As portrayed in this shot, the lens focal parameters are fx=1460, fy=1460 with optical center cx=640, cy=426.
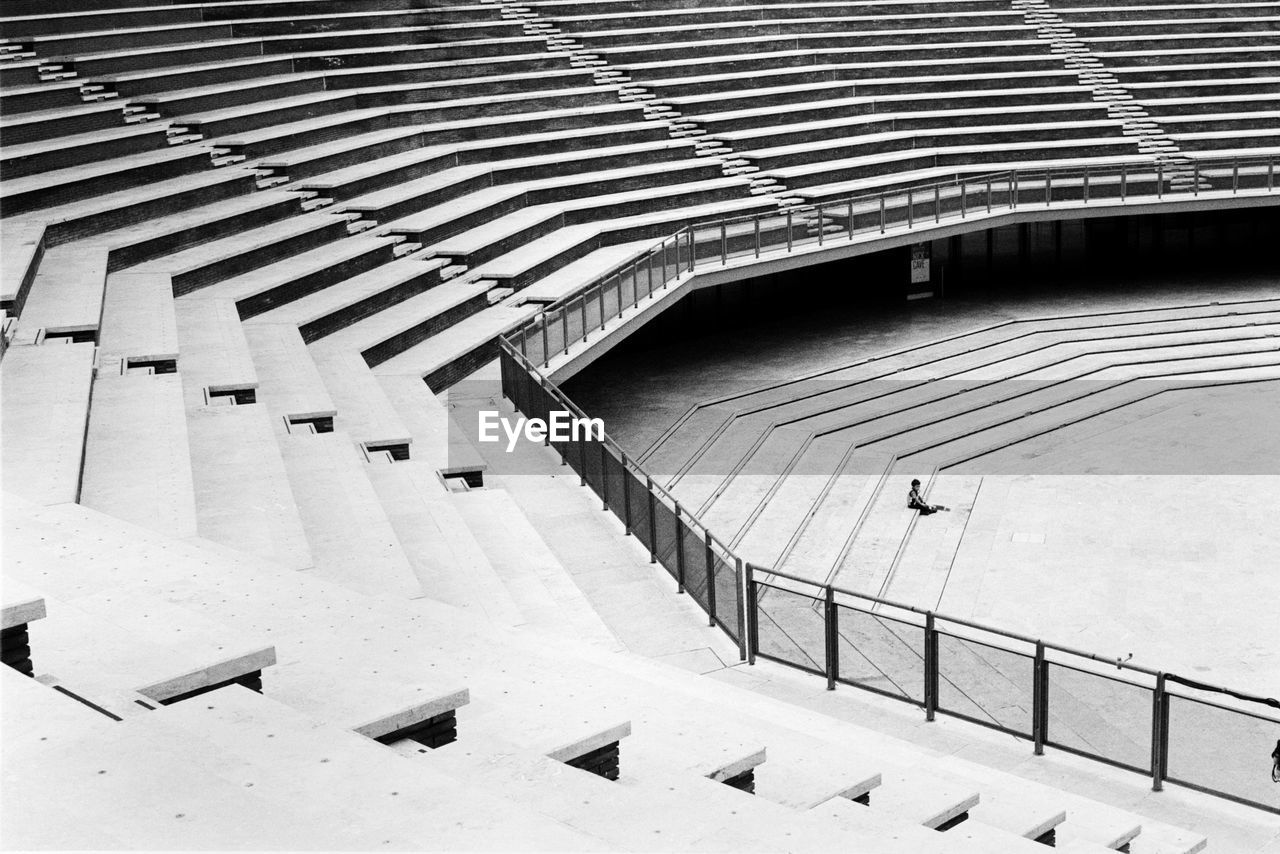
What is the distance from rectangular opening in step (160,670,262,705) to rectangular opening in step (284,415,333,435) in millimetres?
6600

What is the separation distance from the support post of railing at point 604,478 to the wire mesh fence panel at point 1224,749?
17.5 ft

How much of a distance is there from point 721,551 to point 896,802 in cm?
402

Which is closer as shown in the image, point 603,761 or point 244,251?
point 603,761

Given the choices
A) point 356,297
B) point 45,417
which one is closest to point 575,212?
point 356,297

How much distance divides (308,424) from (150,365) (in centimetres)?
145

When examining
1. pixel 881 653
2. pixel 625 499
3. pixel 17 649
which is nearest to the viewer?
pixel 17 649

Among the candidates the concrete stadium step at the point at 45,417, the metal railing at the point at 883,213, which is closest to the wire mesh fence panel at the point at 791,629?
the concrete stadium step at the point at 45,417

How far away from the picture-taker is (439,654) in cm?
680

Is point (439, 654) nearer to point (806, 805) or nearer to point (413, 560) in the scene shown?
point (806, 805)

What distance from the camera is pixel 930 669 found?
948 centimetres

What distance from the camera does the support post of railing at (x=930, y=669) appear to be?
9.39 m

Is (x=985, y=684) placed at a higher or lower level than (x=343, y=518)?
lower

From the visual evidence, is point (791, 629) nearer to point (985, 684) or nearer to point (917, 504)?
point (985, 684)

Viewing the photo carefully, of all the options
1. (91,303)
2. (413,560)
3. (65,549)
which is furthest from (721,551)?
(91,303)
